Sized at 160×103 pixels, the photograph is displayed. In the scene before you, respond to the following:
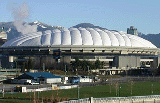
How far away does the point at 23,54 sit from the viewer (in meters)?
150

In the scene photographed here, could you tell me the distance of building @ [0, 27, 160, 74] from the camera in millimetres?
142000

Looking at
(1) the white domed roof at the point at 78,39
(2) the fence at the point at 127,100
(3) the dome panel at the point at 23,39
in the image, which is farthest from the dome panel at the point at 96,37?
(2) the fence at the point at 127,100

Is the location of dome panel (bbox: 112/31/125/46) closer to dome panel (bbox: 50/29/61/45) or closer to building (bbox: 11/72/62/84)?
dome panel (bbox: 50/29/61/45)

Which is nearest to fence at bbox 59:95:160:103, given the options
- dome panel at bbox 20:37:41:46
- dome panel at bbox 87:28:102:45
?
dome panel at bbox 87:28:102:45

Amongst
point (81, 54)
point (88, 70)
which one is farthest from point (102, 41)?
point (88, 70)

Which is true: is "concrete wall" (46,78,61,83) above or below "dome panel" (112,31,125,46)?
below

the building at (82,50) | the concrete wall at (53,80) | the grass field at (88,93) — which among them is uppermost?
the building at (82,50)

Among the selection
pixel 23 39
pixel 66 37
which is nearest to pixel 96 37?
pixel 66 37

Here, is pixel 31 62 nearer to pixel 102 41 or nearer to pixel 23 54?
pixel 23 54

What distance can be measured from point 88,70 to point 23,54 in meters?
33.9

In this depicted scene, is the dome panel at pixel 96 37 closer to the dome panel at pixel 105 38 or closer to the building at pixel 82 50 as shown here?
the building at pixel 82 50

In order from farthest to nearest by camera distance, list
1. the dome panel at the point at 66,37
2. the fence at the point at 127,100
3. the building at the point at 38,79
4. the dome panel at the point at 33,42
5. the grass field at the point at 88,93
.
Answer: the dome panel at the point at 33,42
the dome panel at the point at 66,37
the building at the point at 38,79
the grass field at the point at 88,93
the fence at the point at 127,100

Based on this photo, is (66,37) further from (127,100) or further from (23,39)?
(127,100)

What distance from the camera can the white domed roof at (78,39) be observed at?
151625 millimetres
